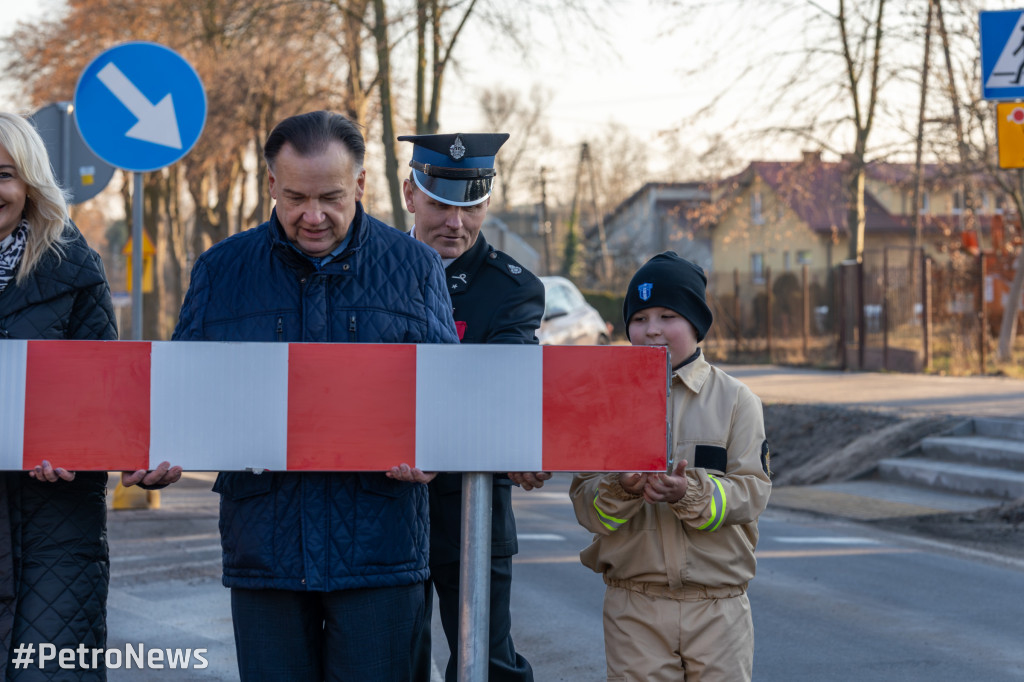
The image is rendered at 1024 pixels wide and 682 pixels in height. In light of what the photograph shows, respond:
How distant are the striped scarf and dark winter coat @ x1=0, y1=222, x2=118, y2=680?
1.0 inches

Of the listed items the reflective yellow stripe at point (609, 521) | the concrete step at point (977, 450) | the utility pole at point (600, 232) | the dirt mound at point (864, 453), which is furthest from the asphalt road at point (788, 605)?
the utility pole at point (600, 232)

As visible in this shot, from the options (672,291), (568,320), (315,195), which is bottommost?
(672,291)

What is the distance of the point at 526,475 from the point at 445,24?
18746mm

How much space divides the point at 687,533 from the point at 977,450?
890 centimetres

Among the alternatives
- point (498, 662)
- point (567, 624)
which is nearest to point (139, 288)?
point (567, 624)

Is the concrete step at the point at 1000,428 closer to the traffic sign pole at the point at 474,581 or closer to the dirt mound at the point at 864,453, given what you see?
the dirt mound at the point at 864,453

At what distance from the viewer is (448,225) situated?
3.94 metres

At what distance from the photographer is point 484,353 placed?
9.45ft

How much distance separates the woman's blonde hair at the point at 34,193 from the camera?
329 centimetres

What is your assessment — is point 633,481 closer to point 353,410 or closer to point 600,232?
point 353,410

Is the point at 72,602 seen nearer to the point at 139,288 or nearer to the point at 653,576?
the point at 653,576

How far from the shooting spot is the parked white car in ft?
63.0

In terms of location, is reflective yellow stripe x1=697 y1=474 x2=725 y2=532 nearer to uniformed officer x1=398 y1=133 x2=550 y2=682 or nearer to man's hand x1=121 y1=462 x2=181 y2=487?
uniformed officer x1=398 y1=133 x2=550 y2=682

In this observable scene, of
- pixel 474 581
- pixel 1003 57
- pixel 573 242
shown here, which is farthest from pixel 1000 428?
pixel 573 242
